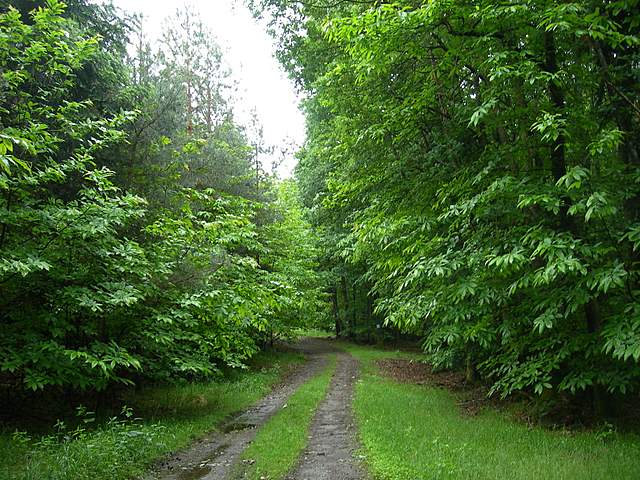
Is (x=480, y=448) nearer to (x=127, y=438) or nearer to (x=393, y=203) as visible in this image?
(x=393, y=203)

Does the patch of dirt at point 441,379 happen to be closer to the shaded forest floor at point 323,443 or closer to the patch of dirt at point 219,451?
the shaded forest floor at point 323,443

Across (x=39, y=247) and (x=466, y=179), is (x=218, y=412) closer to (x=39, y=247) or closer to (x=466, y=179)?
(x=39, y=247)

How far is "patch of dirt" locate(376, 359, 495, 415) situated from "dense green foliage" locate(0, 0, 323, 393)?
5.59 metres

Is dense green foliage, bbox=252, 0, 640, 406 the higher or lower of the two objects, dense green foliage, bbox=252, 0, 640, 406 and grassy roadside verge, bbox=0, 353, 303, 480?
the higher

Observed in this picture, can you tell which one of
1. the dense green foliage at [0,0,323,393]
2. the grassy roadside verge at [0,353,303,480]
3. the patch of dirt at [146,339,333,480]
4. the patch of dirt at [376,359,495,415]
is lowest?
the patch of dirt at [376,359,495,415]

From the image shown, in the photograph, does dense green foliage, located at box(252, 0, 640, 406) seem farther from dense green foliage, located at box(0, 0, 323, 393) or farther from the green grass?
dense green foliage, located at box(0, 0, 323, 393)

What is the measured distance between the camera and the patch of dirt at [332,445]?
6.49 metres

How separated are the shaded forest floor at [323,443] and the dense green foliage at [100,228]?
1.13 meters

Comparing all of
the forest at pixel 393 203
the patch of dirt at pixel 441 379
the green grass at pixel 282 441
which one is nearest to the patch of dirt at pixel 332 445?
the green grass at pixel 282 441

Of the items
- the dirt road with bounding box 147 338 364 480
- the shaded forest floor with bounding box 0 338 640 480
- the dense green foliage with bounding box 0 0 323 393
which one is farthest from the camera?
the dense green foliage with bounding box 0 0 323 393

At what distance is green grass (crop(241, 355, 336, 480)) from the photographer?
684 cm

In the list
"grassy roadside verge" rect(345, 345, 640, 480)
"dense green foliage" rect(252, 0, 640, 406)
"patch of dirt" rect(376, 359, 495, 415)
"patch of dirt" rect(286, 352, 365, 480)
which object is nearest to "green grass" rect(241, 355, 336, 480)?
"patch of dirt" rect(286, 352, 365, 480)

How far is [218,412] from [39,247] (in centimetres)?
593

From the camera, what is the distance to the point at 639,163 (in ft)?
24.0
